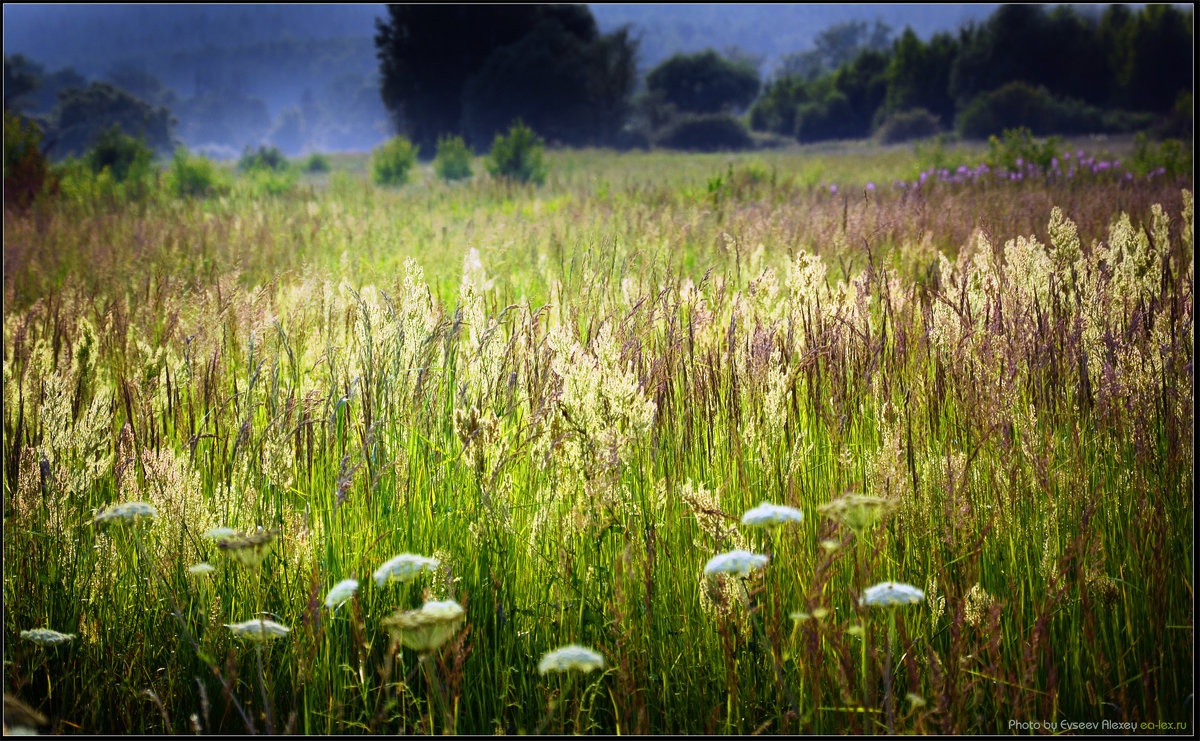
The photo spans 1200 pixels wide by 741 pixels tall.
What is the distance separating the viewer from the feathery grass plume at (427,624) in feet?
3.76

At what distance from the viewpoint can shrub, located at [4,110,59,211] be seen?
13.2 meters

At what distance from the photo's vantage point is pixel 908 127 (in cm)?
4250

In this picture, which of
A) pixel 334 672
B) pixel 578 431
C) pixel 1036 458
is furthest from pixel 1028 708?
pixel 334 672

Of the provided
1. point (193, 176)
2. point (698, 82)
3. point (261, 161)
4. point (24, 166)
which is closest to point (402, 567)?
point (24, 166)

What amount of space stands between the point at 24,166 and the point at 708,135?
37918 mm

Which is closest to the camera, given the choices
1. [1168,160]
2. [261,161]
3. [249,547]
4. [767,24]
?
[249,547]

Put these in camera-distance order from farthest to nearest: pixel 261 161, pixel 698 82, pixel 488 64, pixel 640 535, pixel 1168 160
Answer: pixel 698 82, pixel 488 64, pixel 261 161, pixel 1168 160, pixel 640 535

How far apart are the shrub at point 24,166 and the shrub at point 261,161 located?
7167mm

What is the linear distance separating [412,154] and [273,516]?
21.3 metres

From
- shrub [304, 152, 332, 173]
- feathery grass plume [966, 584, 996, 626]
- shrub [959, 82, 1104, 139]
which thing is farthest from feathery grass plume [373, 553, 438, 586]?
shrub [959, 82, 1104, 139]

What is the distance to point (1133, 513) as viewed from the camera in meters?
2.02

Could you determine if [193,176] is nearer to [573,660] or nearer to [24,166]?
[24,166]

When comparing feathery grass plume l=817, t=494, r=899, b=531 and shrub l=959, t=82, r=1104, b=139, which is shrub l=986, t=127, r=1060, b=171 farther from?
shrub l=959, t=82, r=1104, b=139

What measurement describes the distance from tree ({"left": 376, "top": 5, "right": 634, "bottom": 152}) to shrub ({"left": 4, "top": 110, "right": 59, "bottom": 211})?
1319 inches
